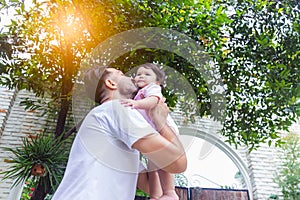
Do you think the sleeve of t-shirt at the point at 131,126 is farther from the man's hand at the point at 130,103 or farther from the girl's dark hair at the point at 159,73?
the girl's dark hair at the point at 159,73

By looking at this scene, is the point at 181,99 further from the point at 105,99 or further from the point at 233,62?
the point at 233,62

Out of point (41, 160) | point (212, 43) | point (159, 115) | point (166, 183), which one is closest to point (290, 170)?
point (212, 43)

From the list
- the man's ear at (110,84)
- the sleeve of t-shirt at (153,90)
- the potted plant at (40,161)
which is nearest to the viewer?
the sleeve of t-shirt at (153,90)

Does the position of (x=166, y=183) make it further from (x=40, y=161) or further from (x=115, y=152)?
(x=40, y=161)

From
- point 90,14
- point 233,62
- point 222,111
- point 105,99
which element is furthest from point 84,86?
point 233,62

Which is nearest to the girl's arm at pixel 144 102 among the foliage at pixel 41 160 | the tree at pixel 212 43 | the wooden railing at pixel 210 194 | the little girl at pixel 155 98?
the little girl at pixel 155 98

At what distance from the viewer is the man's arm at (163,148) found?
66cm

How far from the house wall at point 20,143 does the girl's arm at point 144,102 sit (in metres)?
2.59

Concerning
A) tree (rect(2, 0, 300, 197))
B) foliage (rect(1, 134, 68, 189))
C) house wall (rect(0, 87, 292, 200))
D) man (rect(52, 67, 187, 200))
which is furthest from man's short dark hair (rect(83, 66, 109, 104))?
house wall (rect(0, 87, 292, 200))

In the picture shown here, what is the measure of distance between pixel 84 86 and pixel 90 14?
1.04 meters

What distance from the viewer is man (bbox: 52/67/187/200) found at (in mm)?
669

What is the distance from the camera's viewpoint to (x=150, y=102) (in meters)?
0.75

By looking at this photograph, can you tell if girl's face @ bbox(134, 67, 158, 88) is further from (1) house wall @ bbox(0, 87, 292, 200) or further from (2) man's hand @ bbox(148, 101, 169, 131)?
(1) house wall @ bbox(0, 87, 292, 200)

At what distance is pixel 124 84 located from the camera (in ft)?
2.80
